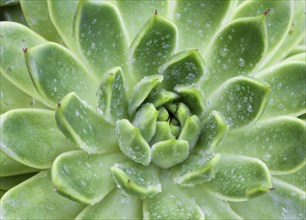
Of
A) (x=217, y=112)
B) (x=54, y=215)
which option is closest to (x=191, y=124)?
(x=217, y=112)

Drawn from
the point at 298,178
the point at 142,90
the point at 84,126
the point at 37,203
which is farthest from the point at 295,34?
the point at 37,203

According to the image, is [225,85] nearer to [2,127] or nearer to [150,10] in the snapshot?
[150,10]

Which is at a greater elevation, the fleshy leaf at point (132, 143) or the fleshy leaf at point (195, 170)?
the fleshy leaf at point (132, 143)

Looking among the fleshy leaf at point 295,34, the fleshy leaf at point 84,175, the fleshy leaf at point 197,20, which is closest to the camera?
the fleshy leaf at point 84,175

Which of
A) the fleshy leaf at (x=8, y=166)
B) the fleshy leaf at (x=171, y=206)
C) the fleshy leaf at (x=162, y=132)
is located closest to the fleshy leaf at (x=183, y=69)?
the fleshy leaf at (x=162, y=132)

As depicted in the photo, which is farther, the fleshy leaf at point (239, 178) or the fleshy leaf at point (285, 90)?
the fleshy leaf at point (285, 90)

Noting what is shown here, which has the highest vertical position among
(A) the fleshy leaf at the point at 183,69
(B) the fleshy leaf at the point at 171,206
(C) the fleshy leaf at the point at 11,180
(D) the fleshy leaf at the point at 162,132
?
(A) the fleshy leaf at the point at 183,69

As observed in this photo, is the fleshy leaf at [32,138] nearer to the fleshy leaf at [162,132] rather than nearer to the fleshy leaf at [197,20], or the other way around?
the fleshy leaf at [162,132]

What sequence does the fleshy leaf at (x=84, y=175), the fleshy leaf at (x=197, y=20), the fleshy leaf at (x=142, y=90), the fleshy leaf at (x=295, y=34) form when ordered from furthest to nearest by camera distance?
the fleshy leaf at (x=295, y=34), the fleshy leaf at (x=197, y=20), the fleshy leaf at (x=142, y=90), the fleshy leaf at (x=84, y=175)
